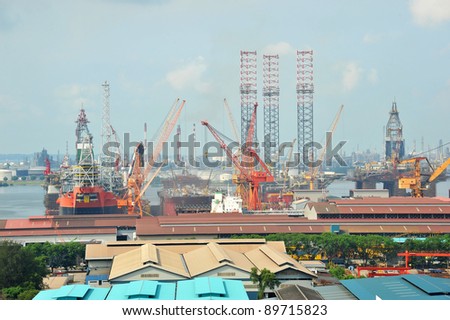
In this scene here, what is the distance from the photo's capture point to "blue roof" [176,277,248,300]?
1135cm

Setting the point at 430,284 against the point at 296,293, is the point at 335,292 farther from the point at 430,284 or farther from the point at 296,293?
the point at 430,284

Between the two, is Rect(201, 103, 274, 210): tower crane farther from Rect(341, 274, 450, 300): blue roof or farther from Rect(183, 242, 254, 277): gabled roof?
Rect(341, 274, 450, 300): blue roof

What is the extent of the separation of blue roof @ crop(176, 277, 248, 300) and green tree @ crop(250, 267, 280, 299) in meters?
0.75

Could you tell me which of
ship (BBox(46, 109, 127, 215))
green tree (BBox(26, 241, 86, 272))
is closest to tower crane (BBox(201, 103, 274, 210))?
ship (BBox(46, 109, 127, 215))

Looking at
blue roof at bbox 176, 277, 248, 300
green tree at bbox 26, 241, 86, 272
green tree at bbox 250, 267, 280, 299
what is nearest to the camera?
blue roof at bbox 176, 277, 248, 300

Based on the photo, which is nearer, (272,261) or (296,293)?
(296,293)

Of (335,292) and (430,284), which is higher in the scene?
(430,284)

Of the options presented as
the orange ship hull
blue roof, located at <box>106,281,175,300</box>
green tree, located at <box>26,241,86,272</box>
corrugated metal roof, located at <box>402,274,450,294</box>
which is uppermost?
the orange ship hull

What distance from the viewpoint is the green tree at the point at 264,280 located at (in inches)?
526

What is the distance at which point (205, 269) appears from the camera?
46.8ft

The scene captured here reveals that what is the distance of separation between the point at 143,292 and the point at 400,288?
3.75 m

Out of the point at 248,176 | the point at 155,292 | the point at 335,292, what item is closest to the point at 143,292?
the point at 155,292

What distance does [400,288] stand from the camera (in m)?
12.1

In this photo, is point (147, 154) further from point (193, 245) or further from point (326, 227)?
point (193, 245)
